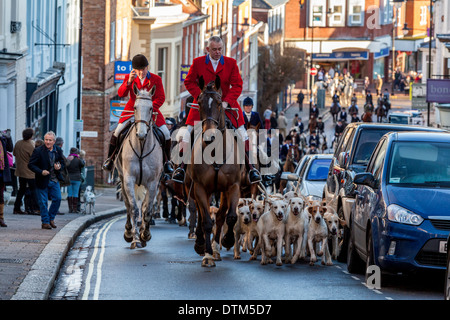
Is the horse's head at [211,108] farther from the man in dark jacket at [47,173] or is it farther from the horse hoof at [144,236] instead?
the man in dark jacket at [47,173]

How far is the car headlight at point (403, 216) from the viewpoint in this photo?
40.7 ft

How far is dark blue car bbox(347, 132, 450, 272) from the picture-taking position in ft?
40.5

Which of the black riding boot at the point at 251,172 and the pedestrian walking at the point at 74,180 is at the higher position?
the black riding boot at the point at 251,172

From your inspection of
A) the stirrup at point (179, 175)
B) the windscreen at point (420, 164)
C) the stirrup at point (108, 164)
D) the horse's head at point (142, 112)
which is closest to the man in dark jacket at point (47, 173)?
the stirrup at point (108, 164)

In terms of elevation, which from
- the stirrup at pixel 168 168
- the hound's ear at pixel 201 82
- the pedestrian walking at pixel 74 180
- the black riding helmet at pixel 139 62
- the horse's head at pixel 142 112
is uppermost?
the black riding helmet at pixel 139 62

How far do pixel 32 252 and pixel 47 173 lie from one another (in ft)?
13.4

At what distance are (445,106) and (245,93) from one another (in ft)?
70.7

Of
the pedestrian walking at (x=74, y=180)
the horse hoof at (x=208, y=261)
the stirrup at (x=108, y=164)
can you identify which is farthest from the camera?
the pedestrian walking at (x=74, y=180)

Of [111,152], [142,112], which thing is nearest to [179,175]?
[142,112]

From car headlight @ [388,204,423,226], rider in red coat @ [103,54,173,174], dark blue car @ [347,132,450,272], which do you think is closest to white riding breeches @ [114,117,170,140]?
rider in red coat @ [103,54,173,174]

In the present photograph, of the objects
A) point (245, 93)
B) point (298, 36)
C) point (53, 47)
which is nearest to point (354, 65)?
point (298, 36)

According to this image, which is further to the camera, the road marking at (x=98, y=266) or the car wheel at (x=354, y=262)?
the car wheel at (x=354, y=262)

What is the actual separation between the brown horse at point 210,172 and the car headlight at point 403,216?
9.64 ft

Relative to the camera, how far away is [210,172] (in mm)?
14969
